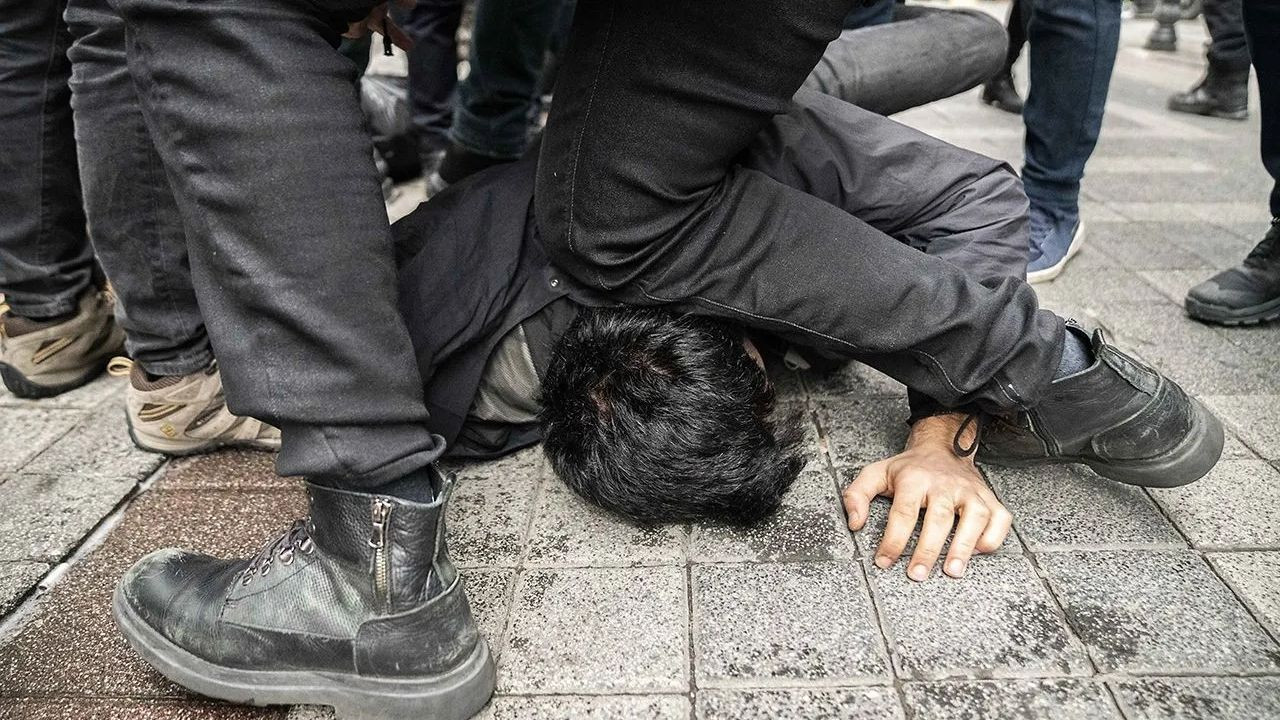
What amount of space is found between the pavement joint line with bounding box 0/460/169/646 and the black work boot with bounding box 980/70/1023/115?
5171 mm

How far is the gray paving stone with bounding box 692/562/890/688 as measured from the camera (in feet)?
3.96

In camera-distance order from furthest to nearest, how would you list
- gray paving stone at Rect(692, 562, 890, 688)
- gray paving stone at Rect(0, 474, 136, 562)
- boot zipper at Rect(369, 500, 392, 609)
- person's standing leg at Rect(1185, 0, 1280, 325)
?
person's standing leg at Rect(1185, 0, 1280, 325) → gray paving stone at Rect(0, 474, 136, 562) → gray paving stone at Rect(692, 562, 890, 688) → boot zipper at Rect(369, 500, 392, 609)

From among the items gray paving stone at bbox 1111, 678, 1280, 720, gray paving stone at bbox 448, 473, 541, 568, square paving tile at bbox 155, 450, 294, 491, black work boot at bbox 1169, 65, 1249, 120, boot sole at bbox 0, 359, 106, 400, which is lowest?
black work boot at bbox 1169, 65, 1249, 120

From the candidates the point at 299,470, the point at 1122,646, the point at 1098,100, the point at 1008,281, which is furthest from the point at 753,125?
the point at 1098,100

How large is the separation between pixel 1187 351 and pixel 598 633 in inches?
68.8

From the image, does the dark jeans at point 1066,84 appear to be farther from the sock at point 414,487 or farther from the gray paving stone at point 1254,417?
the sock at point 414,487

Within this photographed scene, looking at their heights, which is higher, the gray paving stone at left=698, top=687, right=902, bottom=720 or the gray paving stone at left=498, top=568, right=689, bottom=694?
the gray paving stone at left=698, top=687, right=902, bottom=720

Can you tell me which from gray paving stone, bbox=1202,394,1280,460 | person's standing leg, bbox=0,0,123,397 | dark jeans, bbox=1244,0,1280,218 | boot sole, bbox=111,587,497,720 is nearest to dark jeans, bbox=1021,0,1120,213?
dark jeans, bbox=1244,0,1280,218

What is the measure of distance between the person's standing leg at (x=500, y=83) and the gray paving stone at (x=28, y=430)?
155cm

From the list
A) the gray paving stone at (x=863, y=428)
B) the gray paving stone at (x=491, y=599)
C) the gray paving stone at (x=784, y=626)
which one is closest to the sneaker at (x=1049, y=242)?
the gray paving stone at (x=863, y=428)

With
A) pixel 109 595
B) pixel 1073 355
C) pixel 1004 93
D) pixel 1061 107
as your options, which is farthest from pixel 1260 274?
pixel 1004 93

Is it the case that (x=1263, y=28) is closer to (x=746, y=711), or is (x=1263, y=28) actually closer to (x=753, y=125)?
(x=753, y=125)

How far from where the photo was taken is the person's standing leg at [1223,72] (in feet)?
15.9

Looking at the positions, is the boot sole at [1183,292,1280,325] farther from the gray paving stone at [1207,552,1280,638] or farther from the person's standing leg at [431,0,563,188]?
the person's standing leg at [431,0,563,188]
